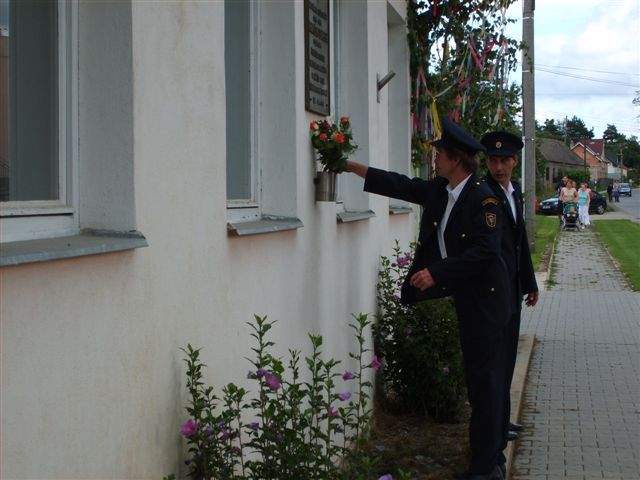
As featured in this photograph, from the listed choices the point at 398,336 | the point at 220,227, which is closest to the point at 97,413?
the point at 220,227

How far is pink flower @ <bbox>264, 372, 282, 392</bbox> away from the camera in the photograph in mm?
3953

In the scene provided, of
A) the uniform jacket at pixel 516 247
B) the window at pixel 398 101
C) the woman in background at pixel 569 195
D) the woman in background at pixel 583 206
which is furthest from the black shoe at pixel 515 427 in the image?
the woman in background at pixel 583 206

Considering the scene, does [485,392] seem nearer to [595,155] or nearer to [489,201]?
[489,201]

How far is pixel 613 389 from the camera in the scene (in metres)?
9.07

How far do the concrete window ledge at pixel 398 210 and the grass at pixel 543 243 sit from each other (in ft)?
28.6

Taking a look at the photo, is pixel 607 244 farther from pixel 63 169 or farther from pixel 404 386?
pixel 63 169

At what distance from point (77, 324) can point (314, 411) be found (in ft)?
5.19

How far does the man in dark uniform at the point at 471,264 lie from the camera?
5.48 meters

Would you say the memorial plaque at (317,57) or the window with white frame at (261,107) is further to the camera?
the memorial plaque at (317,57)

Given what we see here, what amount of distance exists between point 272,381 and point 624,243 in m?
26.6

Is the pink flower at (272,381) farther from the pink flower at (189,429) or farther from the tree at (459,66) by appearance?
the tree at (459,66)

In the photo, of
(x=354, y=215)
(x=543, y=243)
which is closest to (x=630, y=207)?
(x=543, y=243)

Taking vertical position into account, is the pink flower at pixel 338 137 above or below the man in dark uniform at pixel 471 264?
above

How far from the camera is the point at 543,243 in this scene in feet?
94.6
